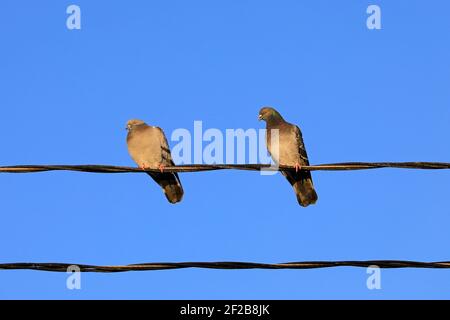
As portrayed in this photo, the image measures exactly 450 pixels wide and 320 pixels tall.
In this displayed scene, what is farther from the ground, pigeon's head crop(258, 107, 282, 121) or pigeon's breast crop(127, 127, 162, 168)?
pigeon's head crop(258, 107, 282, 121)

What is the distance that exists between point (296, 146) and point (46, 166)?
4.19 metres

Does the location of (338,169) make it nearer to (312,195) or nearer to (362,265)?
(362,265)

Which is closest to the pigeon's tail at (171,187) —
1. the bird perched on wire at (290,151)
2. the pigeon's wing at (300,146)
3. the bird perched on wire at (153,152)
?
the bird perched on wire at (153,152)

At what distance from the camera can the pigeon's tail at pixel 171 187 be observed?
914 centimetres

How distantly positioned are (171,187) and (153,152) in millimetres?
582

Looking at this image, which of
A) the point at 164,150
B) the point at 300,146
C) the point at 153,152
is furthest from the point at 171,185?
the point at 300,146

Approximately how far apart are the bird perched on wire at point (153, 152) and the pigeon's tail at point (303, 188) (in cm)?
120

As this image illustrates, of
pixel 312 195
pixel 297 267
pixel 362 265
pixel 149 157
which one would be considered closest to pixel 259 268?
pixel 297 267

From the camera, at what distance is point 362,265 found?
544cm

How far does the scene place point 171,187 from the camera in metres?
9.15

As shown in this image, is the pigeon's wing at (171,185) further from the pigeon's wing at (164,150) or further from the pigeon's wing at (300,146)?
the pigeon's wing at (300,146)

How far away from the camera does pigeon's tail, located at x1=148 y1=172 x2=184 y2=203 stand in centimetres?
914

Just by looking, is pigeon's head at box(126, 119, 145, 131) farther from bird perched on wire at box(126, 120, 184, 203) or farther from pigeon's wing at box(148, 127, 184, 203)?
pigeon's wing at box(148, 127, 184, 203)

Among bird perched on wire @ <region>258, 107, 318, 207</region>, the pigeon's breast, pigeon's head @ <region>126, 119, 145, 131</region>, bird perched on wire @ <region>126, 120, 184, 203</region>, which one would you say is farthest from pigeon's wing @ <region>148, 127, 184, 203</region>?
bird perched on wire @ <region>258, 107, 318, 207</region>
